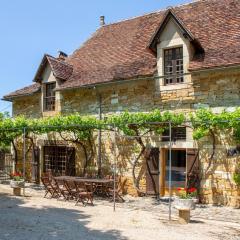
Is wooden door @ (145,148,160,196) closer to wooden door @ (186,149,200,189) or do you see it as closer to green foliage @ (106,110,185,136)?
green foliage @ (106,110,185,136)

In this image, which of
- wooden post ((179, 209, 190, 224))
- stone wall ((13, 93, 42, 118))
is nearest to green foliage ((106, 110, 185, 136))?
wooden post ((179, 209, 190, 224))

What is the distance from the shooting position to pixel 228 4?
14547 millimetres

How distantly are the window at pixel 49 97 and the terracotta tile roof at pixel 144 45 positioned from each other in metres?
1.06

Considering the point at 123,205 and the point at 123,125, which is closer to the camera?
the point at 123,205

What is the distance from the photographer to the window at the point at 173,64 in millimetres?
13102

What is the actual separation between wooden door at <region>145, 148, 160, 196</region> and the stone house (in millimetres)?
158

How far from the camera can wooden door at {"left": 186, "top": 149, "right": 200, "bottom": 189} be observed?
12.0 m

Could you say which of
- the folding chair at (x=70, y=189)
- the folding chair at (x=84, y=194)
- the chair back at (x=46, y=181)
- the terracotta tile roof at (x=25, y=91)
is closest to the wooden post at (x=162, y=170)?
the folding chair at (x=84, y=194)

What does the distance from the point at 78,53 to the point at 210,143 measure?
921 cm

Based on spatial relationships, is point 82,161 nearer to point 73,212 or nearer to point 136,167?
point 136,167

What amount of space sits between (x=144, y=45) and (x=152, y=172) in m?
5.65

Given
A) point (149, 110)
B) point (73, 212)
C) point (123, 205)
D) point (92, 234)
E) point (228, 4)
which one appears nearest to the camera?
point (92, 234)

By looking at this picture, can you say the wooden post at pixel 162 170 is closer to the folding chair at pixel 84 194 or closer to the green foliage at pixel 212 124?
the green foliage at pixel 212 124

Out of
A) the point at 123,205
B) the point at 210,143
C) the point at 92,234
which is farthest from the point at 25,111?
Result: the point at 92,234
